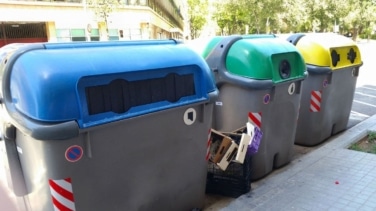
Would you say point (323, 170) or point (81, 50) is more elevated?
point (81, 50)

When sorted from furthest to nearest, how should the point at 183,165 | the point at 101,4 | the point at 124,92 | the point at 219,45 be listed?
the point at 101,4, the point at 219,45, the point at 183,165, the point at 124,92

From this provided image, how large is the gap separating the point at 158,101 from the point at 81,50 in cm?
69

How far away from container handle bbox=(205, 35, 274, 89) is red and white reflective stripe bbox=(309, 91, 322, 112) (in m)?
1.58

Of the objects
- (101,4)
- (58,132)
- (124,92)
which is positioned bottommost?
(58,132)

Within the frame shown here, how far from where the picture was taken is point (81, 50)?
7.41 feet

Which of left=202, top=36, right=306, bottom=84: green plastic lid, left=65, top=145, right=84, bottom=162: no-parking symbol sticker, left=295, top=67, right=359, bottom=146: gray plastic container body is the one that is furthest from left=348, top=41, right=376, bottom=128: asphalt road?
left=65, top=145, right=84, bottom=162: no-parking symbol sticker

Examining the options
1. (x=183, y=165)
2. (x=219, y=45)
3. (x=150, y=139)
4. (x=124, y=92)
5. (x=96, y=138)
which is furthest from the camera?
(x=219, y=45)

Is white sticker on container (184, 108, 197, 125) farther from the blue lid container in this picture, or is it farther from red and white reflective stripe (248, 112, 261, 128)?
red and white reflective stripe (248, 112, 261, 128)

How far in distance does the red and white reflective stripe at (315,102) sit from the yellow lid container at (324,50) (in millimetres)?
423

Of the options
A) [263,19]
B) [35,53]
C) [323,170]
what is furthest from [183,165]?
[263,19]

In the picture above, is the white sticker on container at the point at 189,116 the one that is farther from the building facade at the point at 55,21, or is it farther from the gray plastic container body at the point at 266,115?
the building facade at the point at 55,21

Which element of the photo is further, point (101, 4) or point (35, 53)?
point (101, 4)

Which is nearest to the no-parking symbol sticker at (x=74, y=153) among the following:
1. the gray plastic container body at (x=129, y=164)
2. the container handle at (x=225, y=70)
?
the gray plastic container body at (x=129, y=164)

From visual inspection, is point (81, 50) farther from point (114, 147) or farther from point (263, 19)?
point (263, 19)
